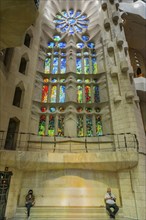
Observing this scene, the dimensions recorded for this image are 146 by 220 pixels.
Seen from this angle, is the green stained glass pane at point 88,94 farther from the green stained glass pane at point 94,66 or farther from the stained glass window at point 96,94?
the green stained glass pane at point 94,66

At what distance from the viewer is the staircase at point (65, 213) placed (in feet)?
23.7

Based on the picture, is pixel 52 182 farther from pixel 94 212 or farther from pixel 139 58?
pixel 139 58

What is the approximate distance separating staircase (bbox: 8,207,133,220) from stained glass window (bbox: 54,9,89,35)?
1374cm

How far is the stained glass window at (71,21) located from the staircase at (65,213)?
13740 millimetres

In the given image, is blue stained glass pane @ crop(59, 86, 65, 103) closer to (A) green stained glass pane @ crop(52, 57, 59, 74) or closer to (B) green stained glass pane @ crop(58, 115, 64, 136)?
(B) green stained glass pane @ crop(58, 115, 64, 136)

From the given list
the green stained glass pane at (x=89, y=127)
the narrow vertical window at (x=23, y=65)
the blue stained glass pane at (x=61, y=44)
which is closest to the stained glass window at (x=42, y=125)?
the green stained glass pane at (x=89, y=127)

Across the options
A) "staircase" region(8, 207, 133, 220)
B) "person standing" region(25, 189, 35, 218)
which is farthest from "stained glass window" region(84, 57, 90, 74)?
"staircase" region(8, 207, 133, 220)

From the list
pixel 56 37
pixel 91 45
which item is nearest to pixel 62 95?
pixel 91 45

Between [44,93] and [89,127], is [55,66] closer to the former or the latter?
[44,93]

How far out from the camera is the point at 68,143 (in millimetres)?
10156

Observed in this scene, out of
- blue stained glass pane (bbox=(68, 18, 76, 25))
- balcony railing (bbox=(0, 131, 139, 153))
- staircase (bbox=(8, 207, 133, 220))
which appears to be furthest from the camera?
blue stained glass pane (bbox=(68, 18, 76, 25))

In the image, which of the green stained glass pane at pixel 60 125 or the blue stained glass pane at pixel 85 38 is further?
the blue stained glass pane at pixel 85 38

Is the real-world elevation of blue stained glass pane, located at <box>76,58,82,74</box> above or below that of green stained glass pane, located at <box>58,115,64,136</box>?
above

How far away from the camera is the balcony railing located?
31.1ft
